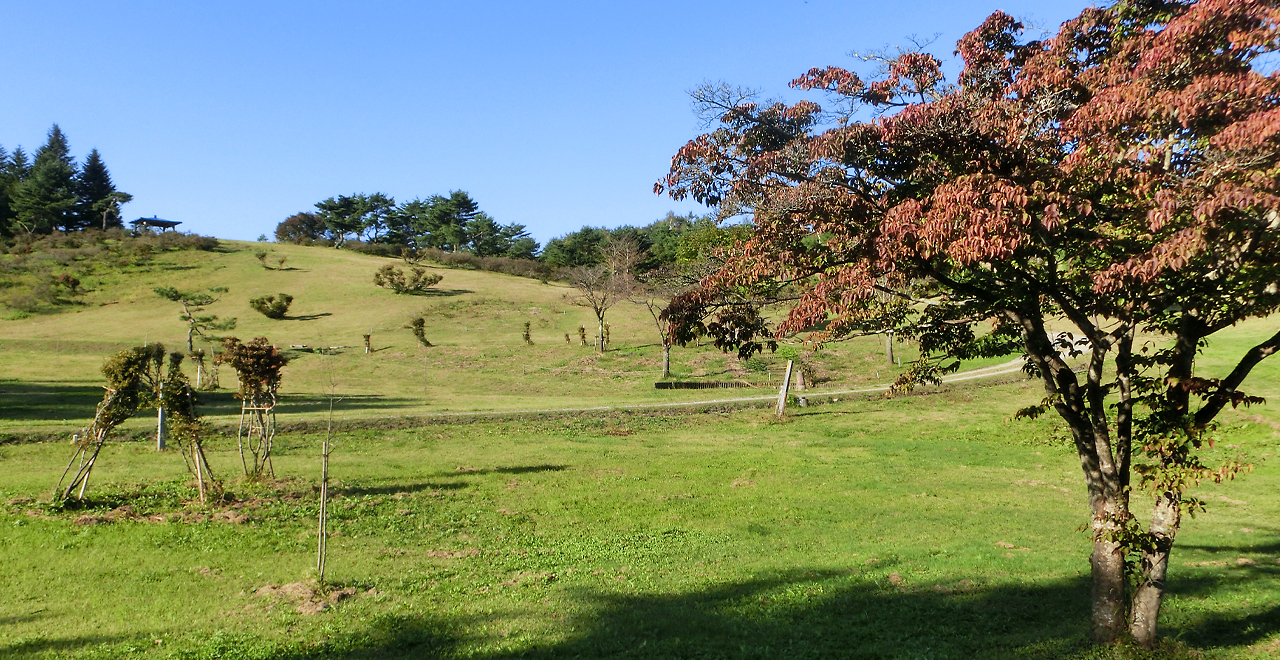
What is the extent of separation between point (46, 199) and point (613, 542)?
117550mm

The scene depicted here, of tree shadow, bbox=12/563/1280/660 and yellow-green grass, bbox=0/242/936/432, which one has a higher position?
yellow-green grass, bbox=0/242/936/432

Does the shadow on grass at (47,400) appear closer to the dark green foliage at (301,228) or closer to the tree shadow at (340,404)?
the tree shadow at (340,404)

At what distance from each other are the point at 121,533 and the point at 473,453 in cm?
1154

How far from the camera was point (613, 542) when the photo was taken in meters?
14.2

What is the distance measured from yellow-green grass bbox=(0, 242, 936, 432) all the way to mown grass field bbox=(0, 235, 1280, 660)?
2058mm

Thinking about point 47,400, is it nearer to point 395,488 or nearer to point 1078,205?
point 395,488

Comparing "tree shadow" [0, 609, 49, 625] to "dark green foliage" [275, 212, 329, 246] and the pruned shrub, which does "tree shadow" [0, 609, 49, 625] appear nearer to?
the pruned shrub

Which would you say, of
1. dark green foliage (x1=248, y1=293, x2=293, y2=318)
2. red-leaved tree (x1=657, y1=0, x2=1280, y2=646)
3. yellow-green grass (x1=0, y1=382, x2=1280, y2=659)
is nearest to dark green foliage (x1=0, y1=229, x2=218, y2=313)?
dark green foliage (x1=248, y1=293, x2=293, y2=318)

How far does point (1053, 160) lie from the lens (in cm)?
820

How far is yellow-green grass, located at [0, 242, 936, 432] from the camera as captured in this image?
35.8 metres

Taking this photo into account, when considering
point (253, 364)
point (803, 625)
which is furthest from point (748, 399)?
point (803, 625)

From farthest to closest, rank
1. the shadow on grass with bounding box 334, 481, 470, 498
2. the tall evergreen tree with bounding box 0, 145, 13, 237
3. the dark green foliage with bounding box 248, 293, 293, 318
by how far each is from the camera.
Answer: the tall evergreen tree with bounding box 0, 145, 13, 237 → the dark green foliage with bounding box 248, 293, 293, 318 → the shadow on grass with bounding box 334, 481, 470, 498

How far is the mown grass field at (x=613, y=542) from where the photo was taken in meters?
9.15

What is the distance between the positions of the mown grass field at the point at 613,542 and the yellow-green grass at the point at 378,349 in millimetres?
2058
